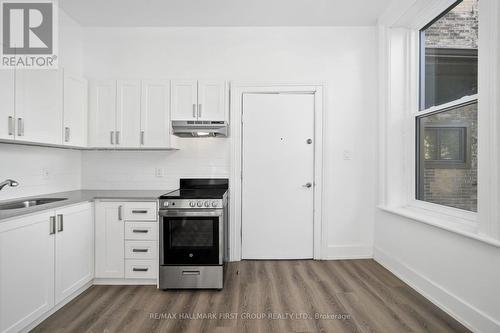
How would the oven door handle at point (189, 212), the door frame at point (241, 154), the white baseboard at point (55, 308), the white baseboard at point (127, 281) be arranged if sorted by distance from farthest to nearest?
the door frame at point (241, 154)
the white baseboard at point (127, 281)
the oven door handle at point (189, 212)
the white baseboard at point (55, 308)

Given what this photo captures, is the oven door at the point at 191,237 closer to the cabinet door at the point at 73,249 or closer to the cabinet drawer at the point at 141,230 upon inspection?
the cabinet drawer at the point at 141,230

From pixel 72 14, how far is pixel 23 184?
207 cm

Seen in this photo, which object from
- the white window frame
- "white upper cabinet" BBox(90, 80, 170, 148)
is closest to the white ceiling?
the white window frame

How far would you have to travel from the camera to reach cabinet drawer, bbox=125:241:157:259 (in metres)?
2.56

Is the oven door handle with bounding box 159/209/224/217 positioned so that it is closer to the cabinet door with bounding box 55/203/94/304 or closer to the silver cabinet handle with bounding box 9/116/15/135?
the cabinet door with bounding box 55/203/94/304

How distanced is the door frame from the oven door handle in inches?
29.5

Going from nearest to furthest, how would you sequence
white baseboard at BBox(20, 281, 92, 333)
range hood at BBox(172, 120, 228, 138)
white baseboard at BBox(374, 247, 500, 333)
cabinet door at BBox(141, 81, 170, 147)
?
white baseboard at BBox(374, 247, 500, 333), white baseboard at BBox(20, 281, 92, 333), range hood at BBox(172, 120, 228, 138), cabinet door at BBox(141, 81, 170, 147)

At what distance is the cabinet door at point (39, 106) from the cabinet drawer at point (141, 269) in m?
1.43

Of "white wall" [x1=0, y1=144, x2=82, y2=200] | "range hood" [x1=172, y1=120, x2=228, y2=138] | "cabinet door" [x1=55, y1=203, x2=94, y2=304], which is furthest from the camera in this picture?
"range hood" [x1=172, y1=120, x2=228, y2=138]

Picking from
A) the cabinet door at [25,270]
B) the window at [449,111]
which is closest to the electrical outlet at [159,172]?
the cabinet door at [25,270]

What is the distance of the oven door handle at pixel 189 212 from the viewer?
2475 millimetres

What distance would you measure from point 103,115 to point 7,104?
3.22 ft

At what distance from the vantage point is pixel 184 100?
2957 millimetres

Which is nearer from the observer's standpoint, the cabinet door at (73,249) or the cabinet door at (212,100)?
the cabinet door at (73,249)
